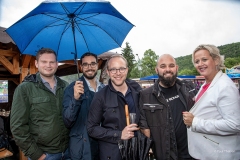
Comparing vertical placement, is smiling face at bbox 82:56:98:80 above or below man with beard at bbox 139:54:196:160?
above

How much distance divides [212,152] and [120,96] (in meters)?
1.14

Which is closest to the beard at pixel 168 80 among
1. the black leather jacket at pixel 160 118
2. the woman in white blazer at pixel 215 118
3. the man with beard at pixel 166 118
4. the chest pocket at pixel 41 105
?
the man with beard at pixel 166 118

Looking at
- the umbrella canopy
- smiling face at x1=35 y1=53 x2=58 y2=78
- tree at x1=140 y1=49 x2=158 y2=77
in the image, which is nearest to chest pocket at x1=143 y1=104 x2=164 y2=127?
the umbrella canopy

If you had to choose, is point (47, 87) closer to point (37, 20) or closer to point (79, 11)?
point (37, 20)

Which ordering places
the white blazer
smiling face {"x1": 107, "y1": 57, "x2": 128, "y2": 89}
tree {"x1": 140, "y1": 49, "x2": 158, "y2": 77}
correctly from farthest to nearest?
tree {"x1": 140, "y1": 49, "x2": 158, "y2": 77}, smiling face {"x1": 107, "y1": 57, "x2": 128, "y2": 89}, the white blazer

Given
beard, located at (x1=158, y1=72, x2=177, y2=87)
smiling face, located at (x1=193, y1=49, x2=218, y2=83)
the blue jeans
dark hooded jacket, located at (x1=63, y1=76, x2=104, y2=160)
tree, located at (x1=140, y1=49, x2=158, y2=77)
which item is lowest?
the blue jeans

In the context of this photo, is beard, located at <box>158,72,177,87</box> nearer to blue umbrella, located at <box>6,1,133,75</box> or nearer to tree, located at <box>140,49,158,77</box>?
blue umbrella, located at <box>6,1,133,75</box>

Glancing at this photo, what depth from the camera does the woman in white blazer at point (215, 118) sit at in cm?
184

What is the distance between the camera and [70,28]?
9.52 feet

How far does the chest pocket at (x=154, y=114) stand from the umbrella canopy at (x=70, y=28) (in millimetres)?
1252

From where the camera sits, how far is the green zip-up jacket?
91.7 inches

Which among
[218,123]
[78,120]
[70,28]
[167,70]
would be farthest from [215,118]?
[70,28]

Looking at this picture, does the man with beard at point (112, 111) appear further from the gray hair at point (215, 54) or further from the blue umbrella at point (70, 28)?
the gray hair at point (215, 54)

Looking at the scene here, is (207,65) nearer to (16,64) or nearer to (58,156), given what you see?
(58,156)
